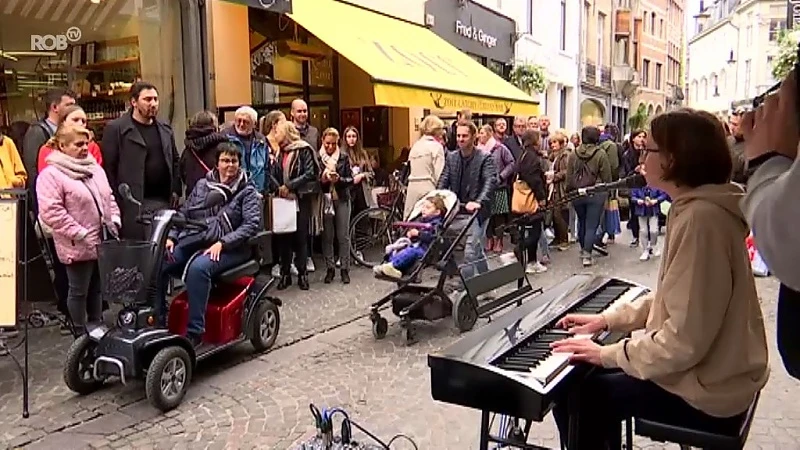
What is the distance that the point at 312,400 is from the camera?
4.73m

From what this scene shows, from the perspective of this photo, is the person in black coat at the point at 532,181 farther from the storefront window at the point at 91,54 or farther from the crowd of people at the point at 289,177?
the storefront window at the point at 91,54

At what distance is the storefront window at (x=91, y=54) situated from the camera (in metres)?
8.28

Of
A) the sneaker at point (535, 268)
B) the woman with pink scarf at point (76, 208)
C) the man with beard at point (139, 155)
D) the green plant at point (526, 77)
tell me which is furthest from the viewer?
the green plant at point (526, 77)

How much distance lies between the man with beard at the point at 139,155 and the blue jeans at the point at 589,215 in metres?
5.44

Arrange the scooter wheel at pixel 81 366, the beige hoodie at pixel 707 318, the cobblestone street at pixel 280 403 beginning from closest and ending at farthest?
the beige hoodie at pixel 707 318 < the cobblestone street at pixel 280 403 < the scooter wheel at pixel 81 366

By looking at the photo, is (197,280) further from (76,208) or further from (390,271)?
(390,271)

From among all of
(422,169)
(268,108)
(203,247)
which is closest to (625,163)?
(422,169)

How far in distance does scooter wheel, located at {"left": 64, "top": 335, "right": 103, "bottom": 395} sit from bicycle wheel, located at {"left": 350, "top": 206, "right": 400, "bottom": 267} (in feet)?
15.7

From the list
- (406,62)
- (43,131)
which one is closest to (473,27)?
(406,62)

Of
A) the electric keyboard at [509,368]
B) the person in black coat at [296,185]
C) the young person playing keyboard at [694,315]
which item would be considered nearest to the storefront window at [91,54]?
the person in black coat at [296,185]

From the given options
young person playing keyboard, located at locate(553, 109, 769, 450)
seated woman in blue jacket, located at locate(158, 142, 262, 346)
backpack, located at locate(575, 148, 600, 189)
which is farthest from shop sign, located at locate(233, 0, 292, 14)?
young person playing keyboard, located at locate(553, 109, 769, 450)

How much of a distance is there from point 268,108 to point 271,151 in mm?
3586

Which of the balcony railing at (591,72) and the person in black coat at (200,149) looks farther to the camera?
the balcony railing at (591,72)

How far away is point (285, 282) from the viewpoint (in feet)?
26.3
